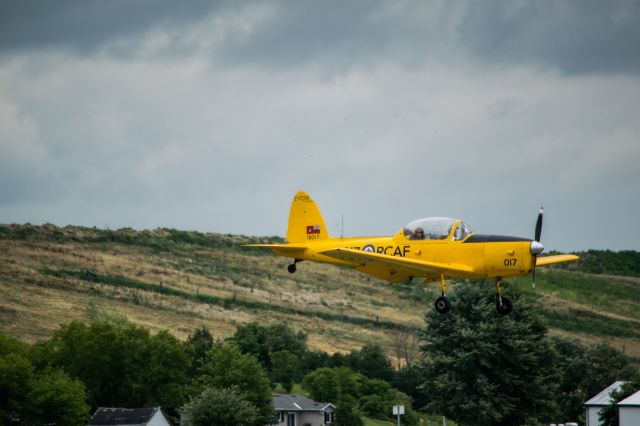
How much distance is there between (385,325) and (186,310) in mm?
21387

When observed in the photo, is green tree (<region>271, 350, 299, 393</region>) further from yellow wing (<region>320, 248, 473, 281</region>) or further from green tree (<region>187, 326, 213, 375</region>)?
yellow wing (<region>320, 248, 473, 281</region>)

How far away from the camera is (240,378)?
7219 cm

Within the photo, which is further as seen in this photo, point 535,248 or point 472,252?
point 472,252

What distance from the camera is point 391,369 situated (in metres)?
94.5

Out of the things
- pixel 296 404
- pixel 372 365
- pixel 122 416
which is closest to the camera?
pixel 122 416

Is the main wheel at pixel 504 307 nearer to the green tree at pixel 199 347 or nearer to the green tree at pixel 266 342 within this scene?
the green tree at pixel 199 347

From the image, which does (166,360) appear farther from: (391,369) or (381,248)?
(381,248)

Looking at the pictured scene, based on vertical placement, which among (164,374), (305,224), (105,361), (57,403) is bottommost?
(57,403)

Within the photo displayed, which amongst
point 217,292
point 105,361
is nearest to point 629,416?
point 105,361

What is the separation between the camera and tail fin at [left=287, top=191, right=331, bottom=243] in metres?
46.3

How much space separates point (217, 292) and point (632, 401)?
67.9 metres

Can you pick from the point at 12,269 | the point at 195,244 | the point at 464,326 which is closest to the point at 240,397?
the point at 464,326

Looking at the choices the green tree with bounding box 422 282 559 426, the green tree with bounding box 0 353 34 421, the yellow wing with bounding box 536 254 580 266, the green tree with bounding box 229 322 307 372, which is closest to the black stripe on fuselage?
the yellow wing with bounding box 536 254 580 266

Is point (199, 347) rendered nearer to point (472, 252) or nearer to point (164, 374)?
point (164, 374)
